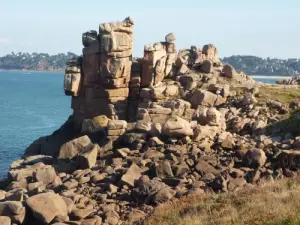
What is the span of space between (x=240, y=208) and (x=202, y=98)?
22.0 m

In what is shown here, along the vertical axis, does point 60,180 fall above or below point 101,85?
below

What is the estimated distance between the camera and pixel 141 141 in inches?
1230

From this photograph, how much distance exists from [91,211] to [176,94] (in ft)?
70.3

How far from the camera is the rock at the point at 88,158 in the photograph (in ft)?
96.8

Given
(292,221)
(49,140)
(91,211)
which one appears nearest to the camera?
(292,221)

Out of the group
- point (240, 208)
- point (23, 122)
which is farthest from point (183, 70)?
point (23, 122)

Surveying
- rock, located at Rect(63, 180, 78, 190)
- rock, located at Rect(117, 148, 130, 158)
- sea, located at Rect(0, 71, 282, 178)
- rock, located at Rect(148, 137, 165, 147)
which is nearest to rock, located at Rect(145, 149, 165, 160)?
rock, located at Rect(148, 137, 165, 147)

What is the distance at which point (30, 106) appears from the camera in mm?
112375

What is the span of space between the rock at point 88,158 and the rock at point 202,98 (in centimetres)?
1058

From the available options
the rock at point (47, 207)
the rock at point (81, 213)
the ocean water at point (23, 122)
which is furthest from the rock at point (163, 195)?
the ocean water at point (23, 122)

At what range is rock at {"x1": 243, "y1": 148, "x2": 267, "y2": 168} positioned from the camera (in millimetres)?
25891

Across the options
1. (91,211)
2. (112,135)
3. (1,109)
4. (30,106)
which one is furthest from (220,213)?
(30,106)

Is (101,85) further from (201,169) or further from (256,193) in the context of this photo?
(256,193)

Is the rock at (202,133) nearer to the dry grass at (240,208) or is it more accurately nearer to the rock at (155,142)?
the rock at (155,142)
